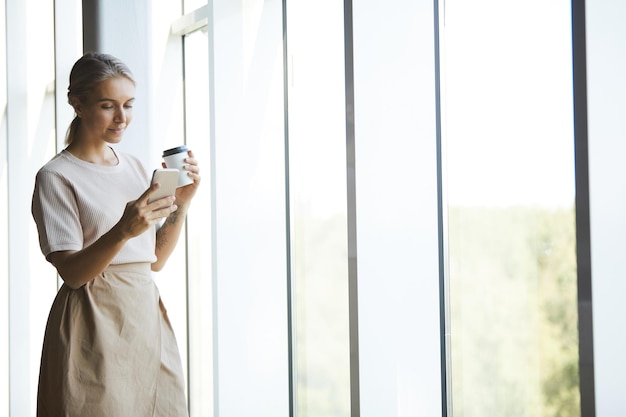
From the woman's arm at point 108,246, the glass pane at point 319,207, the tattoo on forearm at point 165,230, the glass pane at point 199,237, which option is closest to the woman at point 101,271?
the woman's arm at point 108,246

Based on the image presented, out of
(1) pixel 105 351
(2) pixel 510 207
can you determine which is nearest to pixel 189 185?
(1) pixel 105 351

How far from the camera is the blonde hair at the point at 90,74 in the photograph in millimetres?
1573

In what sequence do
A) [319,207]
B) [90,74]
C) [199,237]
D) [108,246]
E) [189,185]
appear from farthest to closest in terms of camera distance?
[199,237], [319,207], [189,185], [90,74], [108,246]

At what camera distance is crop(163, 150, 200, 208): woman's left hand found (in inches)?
64.7

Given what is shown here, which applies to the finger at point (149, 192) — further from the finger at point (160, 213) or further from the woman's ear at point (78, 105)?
the woman's ear at point (78, 105)

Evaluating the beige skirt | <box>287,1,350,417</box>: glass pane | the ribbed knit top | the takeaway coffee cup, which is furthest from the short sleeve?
<box>287,1,350,417</box>: glass pane

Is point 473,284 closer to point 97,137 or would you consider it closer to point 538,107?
point 538,107

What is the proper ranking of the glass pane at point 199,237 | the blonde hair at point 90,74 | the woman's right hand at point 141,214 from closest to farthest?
the woman's right hand at point 141,214, the blonde hair at point 90,74, the glass pane at point 199,237

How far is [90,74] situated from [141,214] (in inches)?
15.2

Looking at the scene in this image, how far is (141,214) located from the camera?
1439 mm

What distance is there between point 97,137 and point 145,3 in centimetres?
129

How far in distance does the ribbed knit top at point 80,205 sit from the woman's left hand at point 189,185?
Answer: 0.12 metres

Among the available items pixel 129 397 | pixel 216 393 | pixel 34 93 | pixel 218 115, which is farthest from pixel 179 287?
pixel 34 93

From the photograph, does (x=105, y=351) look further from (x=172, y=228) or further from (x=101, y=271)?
(x=172, y=228)
